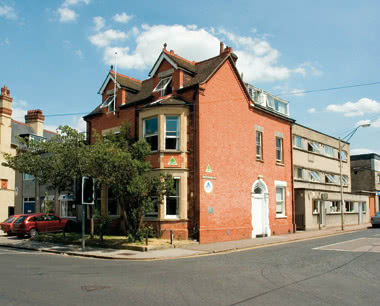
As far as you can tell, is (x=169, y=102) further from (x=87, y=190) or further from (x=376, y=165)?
(x=376, y=165)

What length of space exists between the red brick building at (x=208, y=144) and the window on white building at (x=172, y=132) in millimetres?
55

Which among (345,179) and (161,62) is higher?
(161,62)

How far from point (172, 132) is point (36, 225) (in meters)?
11.7

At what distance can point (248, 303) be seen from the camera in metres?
7.48

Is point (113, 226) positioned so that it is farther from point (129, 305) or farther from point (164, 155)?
point (129, 305)

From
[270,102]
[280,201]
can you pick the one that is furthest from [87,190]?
[270,102]

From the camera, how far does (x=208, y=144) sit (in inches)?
841

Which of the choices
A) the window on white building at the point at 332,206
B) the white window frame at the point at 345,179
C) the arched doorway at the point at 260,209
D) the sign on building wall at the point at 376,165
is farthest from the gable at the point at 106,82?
the sign on building wall at the point at 376,165

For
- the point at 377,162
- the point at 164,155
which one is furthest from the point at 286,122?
the point at 377,162

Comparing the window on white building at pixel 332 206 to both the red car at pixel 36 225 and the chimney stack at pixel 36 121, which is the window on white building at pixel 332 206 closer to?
the red car at pixel 36 225

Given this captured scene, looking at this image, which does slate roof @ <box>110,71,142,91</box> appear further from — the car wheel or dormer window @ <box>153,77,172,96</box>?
the car wheel

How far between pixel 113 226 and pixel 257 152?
10527 millimetres

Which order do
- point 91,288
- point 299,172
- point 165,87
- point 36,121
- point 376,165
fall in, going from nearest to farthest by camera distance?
point 91,288 → point 165,87 → point 299,172 → point 36,121 → point 376,165

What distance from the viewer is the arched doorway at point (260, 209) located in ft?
80.2
